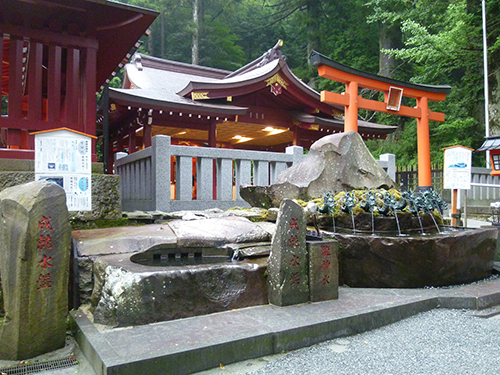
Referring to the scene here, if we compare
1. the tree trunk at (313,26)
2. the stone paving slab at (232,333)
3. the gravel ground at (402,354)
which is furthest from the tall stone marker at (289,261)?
the tree trunk at (313,26)

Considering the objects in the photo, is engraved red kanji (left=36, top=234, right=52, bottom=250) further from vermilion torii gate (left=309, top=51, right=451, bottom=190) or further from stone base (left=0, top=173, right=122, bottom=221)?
vermilion torii gate (left=309, top=51, right=451, bottom=190)

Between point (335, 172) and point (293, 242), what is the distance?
2.83 metres

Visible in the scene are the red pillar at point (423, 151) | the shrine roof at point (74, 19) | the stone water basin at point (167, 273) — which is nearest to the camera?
the stone water basin at point (167, 273)

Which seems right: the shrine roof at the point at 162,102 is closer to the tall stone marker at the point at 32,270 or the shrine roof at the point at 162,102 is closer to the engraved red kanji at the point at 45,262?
the tall stone marker at the point at 32,270

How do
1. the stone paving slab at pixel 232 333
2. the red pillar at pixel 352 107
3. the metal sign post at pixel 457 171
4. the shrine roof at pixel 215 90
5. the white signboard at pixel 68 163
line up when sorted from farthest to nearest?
the shrine roof at pixel 215 90 < the red pillar at pixel 352 107 < the metal sign post at pixel 457 171 < the white signboard at pixel 68 163 < the stone paving slab at pixel 232 333

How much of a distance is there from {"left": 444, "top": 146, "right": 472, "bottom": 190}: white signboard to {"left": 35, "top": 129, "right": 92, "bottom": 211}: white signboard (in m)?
6.24

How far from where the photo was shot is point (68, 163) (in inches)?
160

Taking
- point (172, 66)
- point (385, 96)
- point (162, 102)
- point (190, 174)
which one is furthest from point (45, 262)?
point (172, 66)

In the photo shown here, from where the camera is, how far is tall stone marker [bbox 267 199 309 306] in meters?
3.36

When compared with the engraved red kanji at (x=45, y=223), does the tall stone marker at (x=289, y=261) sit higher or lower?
lower

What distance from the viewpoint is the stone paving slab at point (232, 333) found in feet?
7.80

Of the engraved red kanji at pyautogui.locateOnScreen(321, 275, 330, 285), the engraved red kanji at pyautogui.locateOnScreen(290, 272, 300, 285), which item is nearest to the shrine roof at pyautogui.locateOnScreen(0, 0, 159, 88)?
the engraved red kanji at pyautogui.locateOnScreen(290, 272, 300, 285)

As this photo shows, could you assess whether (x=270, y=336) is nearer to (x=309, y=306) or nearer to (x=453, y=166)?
(x=309, y=306)

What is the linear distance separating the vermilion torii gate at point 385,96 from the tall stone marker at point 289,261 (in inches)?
289
